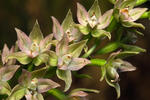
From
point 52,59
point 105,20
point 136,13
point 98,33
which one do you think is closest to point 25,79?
point 52,59

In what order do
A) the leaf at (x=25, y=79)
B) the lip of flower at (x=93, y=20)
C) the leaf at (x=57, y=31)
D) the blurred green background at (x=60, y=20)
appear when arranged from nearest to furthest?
the leaf at (x=25, y=79) < the leaf at (x=57, y=31) < the lip of flower at (x=93, y=20) < the blurred green background at (x=60, y=20)

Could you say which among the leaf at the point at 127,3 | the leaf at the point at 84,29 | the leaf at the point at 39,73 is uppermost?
the leaf at the point at 127,3

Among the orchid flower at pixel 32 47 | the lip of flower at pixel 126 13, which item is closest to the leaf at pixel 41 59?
the orchid flower at pixel 32 47

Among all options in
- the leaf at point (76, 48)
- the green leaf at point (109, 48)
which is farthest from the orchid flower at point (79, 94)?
the green leaf at point (109, 48)

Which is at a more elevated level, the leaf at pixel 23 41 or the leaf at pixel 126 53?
the leaf at pixel 23 41

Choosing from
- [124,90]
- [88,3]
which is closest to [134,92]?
[124,90]

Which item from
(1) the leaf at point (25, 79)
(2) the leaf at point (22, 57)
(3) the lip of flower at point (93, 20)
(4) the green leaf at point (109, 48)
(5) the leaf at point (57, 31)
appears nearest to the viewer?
(1) the leaf at point (25, 79)

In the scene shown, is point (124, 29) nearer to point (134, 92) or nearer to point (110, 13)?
point (110, 13)

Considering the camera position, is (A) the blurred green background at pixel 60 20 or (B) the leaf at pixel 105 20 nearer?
(B) the leaf at pixel 105 20

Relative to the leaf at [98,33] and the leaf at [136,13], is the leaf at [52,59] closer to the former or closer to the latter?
the leaf at [98,33]
